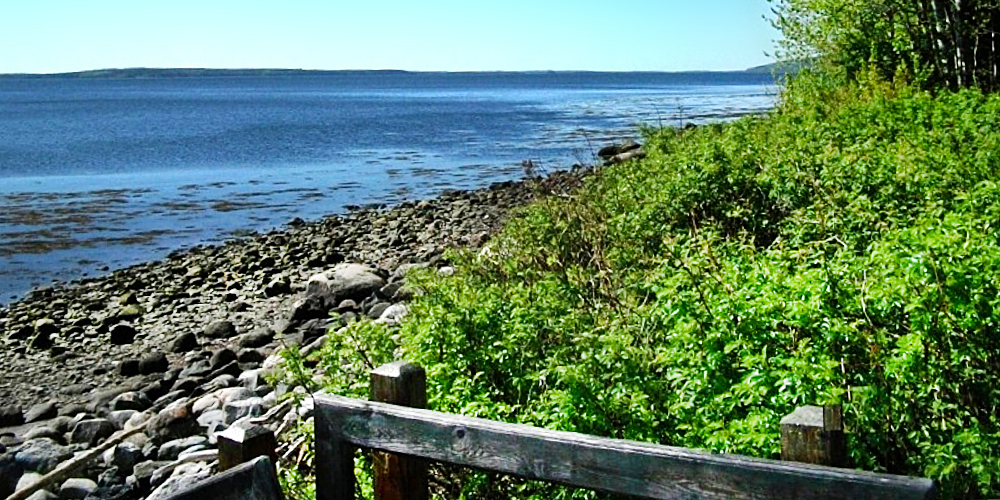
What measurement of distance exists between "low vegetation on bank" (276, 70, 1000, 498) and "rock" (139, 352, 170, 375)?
6438 mm

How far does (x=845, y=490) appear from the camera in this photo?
3.65 metres

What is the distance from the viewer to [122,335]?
16516 millimetres

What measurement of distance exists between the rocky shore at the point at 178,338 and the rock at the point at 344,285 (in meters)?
0.03

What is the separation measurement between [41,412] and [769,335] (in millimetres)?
9804

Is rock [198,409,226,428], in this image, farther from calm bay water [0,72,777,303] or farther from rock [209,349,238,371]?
calm bay water [0,72,777,303]

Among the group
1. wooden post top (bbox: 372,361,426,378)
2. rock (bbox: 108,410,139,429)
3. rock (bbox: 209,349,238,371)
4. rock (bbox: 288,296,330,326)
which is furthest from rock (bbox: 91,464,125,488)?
rock (bbox: 288,296,330,326)

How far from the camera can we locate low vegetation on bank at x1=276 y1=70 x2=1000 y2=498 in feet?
15.9

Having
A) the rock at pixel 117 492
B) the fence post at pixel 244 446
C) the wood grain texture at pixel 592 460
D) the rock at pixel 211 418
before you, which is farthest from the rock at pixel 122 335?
the fence post at pixel 244 446

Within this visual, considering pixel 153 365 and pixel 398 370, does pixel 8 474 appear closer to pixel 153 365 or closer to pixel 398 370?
pixel 153 365

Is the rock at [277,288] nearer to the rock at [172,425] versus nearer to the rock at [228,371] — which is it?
the rock at [228,371]

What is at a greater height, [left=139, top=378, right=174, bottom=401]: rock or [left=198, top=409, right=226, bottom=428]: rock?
[left=198, top=409, right=226, bottom=428]: rock

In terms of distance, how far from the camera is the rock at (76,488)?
9102 millimetres

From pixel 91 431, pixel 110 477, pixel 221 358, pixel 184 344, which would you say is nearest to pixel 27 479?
pixel 110 477

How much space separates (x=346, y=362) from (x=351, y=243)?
17.1 meters
